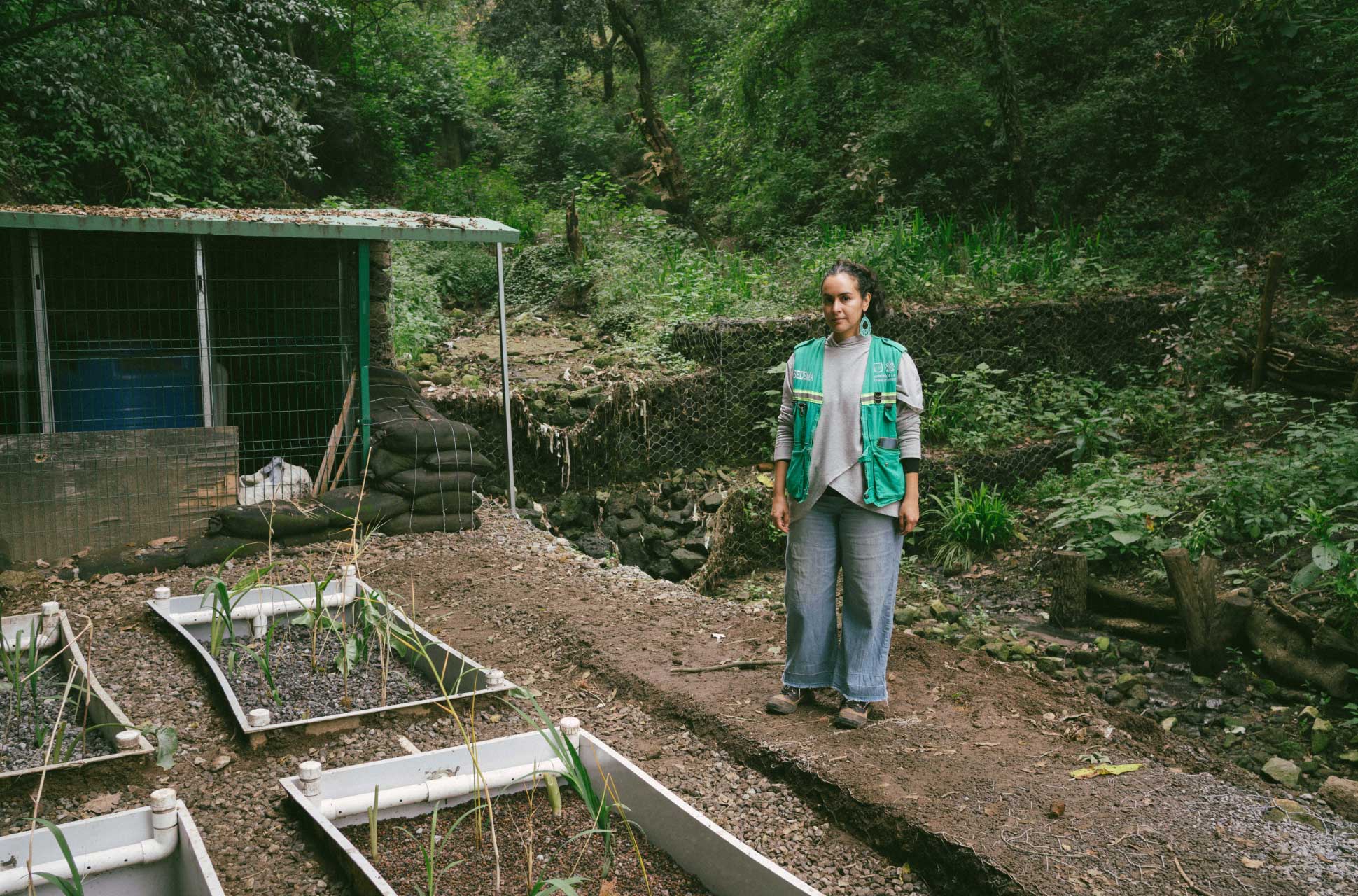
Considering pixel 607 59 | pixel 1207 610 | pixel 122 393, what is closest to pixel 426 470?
pixel 122 393

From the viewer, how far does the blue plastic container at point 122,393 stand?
22.0 feet

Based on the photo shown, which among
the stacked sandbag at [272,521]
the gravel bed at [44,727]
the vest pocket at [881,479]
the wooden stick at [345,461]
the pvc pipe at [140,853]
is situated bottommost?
the gravel bed at [44,727]

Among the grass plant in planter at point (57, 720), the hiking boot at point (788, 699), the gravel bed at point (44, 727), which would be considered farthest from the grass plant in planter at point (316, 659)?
the hiking boot at point (788, 699)

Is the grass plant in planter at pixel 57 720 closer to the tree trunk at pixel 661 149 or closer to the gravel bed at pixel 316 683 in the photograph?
the gravel bed at pixel 316 683

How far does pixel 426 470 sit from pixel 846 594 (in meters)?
3.83

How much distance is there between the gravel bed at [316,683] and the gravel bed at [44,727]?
52cm

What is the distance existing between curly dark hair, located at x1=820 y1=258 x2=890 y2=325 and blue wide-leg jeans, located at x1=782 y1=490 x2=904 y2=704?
2.28 ft

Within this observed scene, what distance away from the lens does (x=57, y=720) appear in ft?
10.4

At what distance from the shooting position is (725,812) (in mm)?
3217

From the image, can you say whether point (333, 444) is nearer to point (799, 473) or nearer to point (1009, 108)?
point (799, 473)

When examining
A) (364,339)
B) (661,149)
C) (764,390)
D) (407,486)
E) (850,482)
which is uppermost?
(661,149)

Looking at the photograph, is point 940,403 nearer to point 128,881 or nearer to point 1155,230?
point 1155,230

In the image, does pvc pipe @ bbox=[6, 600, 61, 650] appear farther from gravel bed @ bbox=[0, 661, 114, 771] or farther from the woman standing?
the woman standing

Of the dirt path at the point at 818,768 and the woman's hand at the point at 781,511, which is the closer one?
the dirt path at the point at 818,768
